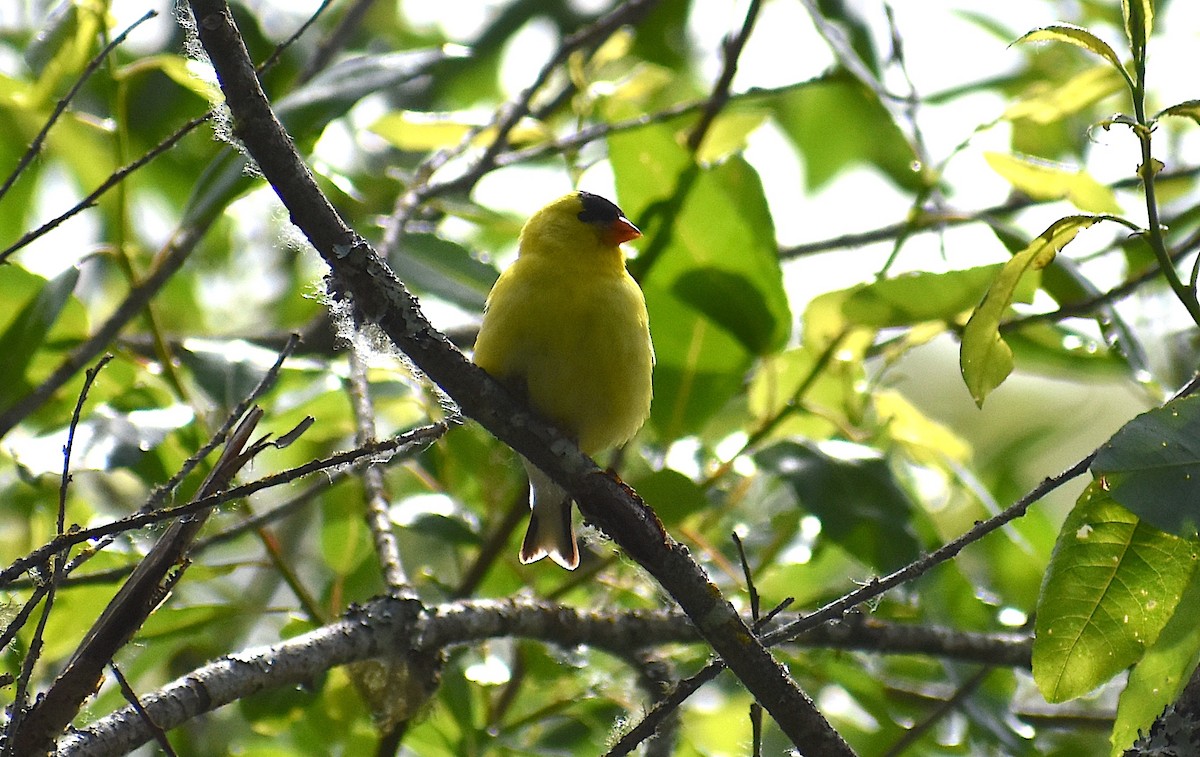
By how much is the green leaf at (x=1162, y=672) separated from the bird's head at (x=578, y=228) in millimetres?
1770

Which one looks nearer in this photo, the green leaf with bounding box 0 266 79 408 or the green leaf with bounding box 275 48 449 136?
the green leaf with bounding box 0 266 79 408

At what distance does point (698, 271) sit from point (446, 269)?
69cm

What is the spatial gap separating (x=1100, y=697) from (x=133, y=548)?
3.04m

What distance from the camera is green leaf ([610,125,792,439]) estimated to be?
3205 millimetres

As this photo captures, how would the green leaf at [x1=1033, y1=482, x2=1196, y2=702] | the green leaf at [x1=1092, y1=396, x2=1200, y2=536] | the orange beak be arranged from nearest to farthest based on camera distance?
the green leaf at [x1=1092, y1=396, x2=1200, y2=536]
the green leaf at [x1=1033, y1=482, x2=1196, y2=702]
the orange beak

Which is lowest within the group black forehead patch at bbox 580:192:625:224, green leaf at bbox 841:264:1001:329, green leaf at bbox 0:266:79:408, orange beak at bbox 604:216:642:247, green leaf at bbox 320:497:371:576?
green leaf at bbox 841:264:1001:329

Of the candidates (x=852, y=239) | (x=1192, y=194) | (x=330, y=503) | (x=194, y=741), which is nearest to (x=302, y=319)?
(x=330, y=503)

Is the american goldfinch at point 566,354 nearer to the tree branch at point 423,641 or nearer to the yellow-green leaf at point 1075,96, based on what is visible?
the tree branch at point 423,641

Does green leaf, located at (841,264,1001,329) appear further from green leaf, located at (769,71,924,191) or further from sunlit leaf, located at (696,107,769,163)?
green leaf, located at (769,71,924,191)

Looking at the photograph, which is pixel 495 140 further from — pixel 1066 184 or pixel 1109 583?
pixel 1109 583

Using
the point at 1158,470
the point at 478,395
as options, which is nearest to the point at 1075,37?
the point at 1158,470

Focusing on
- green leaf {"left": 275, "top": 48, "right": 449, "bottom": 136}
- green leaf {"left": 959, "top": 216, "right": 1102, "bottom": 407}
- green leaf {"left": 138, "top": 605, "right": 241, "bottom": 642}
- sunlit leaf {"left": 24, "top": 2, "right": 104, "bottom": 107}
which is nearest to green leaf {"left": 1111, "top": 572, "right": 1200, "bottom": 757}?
green leaf {"left": 959, "top": 216, "right": 1102, "bottom": 407}

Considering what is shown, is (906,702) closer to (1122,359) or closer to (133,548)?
(1122,359)

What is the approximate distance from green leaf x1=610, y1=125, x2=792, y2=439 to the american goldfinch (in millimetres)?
191
